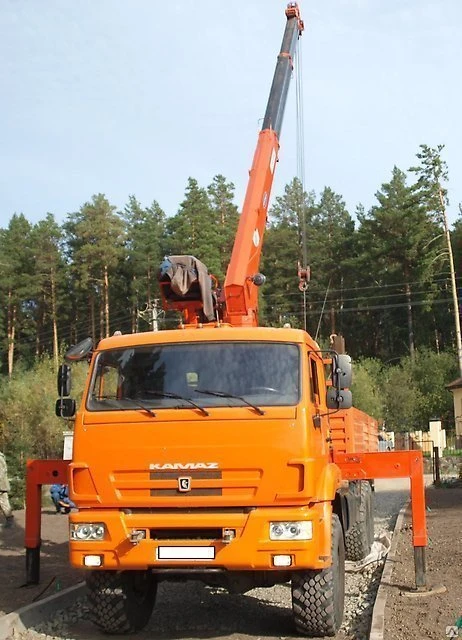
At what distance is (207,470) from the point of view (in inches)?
253

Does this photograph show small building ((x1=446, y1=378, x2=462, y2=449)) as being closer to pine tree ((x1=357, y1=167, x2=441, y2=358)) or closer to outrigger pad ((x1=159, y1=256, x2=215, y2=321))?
pine tree ((x1=357, y1=167, x2=441, y2=358))

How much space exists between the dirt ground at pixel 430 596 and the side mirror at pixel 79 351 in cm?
357

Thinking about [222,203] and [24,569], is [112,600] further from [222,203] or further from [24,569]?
[222,203]

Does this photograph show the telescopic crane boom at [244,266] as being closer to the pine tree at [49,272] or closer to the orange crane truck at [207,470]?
the orange crane truck at [207,470]

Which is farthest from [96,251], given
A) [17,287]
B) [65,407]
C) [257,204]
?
[65,407]

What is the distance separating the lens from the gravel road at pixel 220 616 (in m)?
7.16

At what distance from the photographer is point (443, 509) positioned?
1758cm

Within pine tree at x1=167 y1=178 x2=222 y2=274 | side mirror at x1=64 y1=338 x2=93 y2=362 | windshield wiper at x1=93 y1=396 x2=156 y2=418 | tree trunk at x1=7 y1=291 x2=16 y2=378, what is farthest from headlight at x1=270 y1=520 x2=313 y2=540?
tree trunk at x1=7 y1=291 x2=16 y2=378

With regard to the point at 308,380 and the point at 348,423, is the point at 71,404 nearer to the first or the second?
the point at 308,380

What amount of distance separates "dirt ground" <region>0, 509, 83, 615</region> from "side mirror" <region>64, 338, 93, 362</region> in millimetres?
2682

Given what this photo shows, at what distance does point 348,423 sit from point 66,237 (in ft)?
159

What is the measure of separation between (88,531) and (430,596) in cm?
352

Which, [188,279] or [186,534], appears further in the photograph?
[188,279]

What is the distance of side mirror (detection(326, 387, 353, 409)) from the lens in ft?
24.3
